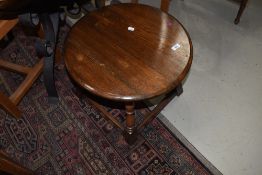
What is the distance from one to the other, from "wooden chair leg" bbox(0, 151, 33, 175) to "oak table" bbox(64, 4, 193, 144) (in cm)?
47

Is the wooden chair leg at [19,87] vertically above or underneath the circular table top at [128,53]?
underneath

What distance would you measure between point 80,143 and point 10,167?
38 cm

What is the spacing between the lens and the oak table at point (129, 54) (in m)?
1.00

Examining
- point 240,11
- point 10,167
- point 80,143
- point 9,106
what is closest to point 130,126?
point 80,143

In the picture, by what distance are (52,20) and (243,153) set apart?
4.26ft

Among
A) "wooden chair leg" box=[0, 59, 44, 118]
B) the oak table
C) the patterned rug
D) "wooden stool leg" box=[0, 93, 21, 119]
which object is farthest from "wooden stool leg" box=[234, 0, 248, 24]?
"wooden stool leg" box=[0, 93, 21, 119]

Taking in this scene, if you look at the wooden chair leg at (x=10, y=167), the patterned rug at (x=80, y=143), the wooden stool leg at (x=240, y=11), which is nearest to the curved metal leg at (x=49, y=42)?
the patterned rug at (x=80, y=143)

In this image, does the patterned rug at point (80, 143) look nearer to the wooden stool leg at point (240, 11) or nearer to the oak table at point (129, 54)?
the oak table at point (129, 54)

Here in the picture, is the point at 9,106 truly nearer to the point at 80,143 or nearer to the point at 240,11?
the point at 80,143

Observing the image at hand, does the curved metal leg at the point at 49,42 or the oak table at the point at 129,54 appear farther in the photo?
the curved metal leg at the point at 49,42

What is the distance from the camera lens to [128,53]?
109cm

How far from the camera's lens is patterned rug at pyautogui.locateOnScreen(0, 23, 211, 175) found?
50.3 inches

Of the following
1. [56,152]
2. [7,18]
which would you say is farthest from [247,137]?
[7,18]

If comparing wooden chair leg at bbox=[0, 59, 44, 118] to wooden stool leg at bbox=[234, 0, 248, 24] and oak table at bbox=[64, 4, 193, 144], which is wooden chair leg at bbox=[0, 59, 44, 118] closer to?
oak table at bbox=[64, 4, 193, 144]
